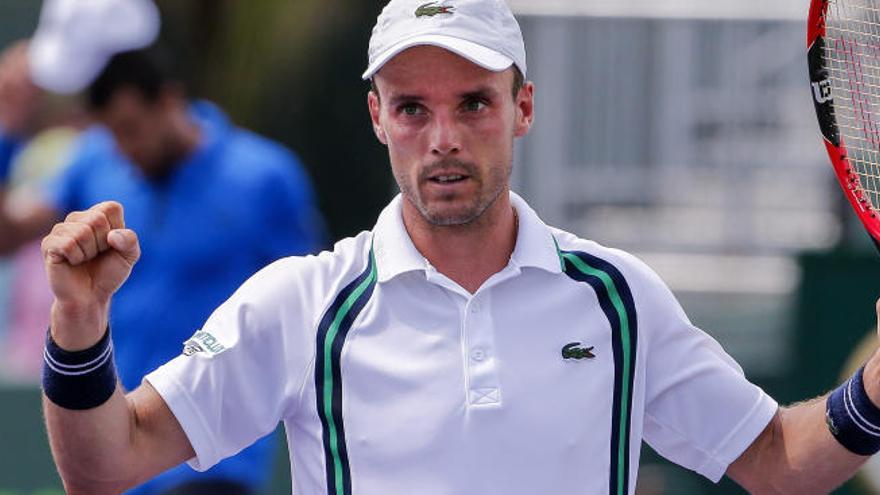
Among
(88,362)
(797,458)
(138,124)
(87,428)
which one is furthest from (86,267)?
(138,124)

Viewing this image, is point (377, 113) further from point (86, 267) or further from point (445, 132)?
point (86, 267)

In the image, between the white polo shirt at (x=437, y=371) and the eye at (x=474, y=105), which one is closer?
the white polo shirt at (x=437, y=371)

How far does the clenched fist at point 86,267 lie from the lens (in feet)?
11.9

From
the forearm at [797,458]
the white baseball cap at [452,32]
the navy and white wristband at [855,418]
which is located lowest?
the forearm at [797,458]

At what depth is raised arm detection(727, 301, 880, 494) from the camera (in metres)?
3.90

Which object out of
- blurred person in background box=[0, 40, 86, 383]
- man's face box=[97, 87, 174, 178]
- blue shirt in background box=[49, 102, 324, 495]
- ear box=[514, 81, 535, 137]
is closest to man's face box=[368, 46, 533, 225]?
ear box=[514, 81, 535, 137]

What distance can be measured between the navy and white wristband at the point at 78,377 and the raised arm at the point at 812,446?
1.28 m

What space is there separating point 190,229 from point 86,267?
319cm

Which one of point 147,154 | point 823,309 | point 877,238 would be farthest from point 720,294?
point 877,238

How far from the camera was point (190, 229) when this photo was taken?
687 centimetres

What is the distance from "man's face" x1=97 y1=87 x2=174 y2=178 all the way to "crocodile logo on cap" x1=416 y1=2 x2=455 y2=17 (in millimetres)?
2974

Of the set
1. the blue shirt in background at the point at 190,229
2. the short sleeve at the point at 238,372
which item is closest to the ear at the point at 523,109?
the short sleeve at the point at 238,372

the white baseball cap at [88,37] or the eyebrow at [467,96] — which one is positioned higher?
the eyebrow at [467,96]

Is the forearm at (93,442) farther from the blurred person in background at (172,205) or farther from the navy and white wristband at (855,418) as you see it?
the blurred person in background at (172,205)
